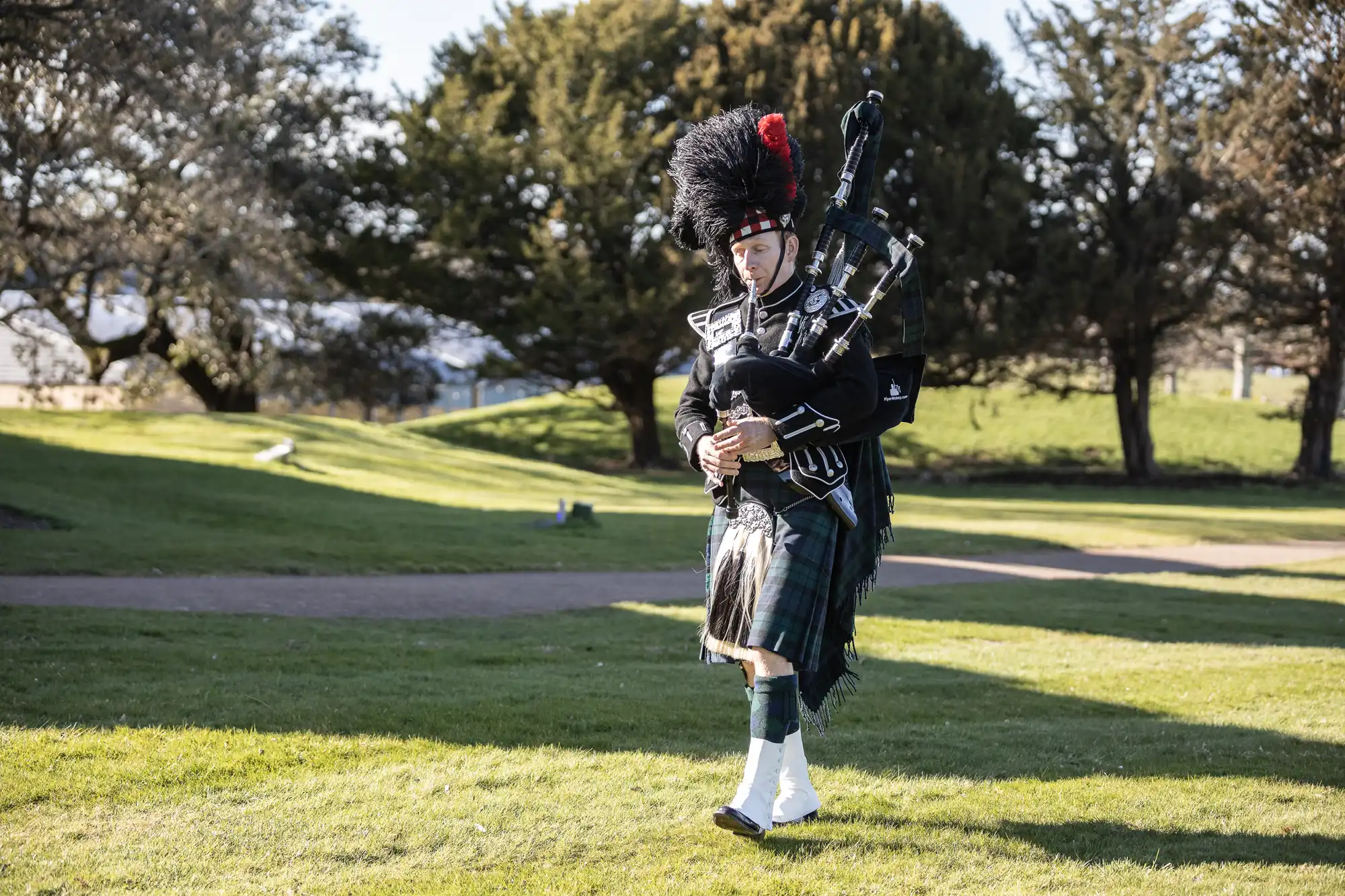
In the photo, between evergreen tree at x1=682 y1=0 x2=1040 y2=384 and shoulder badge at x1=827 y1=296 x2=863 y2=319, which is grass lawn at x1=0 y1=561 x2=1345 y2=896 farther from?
evergreen tree at x1=682 y1=0 x2=1040 y2=384

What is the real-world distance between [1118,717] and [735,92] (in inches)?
1130

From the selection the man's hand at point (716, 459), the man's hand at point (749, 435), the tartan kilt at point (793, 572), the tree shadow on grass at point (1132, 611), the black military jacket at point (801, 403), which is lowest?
the tree shadow on grass at point (1132, 611)

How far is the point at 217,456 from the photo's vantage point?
23.6 metres

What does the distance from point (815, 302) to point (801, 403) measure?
46 centimetres

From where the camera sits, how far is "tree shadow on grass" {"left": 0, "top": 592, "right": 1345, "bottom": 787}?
627 centimetres

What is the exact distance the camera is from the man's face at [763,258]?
5305 millimetres

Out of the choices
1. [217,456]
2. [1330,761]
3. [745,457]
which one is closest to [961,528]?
[217,456]

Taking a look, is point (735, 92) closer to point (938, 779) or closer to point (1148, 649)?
point (1148, 649)

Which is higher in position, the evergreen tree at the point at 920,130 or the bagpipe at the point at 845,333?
the evergreen tree at the point at 920,130

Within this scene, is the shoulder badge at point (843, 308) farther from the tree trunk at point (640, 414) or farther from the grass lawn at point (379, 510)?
the tree trunk at point (640, 414)

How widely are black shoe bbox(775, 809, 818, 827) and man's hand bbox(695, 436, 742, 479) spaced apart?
142 centimetres

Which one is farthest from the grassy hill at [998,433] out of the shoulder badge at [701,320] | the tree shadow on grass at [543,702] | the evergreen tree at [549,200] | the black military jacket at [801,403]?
the black military jacket at [801,403]

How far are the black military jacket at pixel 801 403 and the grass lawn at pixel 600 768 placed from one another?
1575 millimetres

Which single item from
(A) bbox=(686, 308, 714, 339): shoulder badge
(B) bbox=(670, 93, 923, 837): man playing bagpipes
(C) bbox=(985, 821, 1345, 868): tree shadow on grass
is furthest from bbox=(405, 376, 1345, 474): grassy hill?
(C) bbox=(985, 821, 1345, 868): tree shadow on grass
